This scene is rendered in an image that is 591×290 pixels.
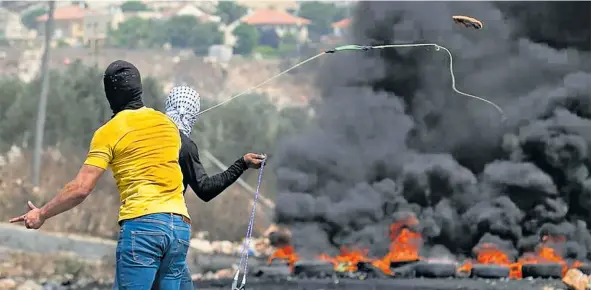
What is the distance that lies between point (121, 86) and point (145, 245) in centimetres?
76

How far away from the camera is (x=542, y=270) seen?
17562 millimetres

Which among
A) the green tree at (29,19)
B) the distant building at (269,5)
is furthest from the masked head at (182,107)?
the distant building at (269,5)

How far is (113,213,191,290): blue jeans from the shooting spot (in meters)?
5.07

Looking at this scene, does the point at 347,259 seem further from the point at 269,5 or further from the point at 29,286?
the point at 269,5

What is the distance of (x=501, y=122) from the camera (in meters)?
22.5

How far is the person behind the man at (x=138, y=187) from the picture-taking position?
5.02 m

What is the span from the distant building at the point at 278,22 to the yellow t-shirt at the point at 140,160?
176ft

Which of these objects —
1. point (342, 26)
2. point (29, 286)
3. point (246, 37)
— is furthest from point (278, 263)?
point (246, 37)

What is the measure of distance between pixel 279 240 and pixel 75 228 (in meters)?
4.96

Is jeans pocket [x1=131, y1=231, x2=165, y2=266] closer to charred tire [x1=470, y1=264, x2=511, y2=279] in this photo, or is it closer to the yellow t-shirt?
the yellow t-shirt

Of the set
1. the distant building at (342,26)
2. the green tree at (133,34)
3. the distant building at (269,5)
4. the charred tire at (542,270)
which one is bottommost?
the charred tire at (542,270)

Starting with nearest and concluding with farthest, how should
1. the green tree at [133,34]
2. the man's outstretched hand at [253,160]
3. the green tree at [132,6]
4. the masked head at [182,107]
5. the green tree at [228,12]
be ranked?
the man's outstretched hand at [253,160]
the masked head at [182,107]
the green tree at [133,34]
the green tree at [228,12]
the green tree at [132,6]

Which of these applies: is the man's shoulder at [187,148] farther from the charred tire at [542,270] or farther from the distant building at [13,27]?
the distant building at [13,27]

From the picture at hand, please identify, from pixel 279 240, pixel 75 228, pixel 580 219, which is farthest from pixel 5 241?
pixel 580 219
